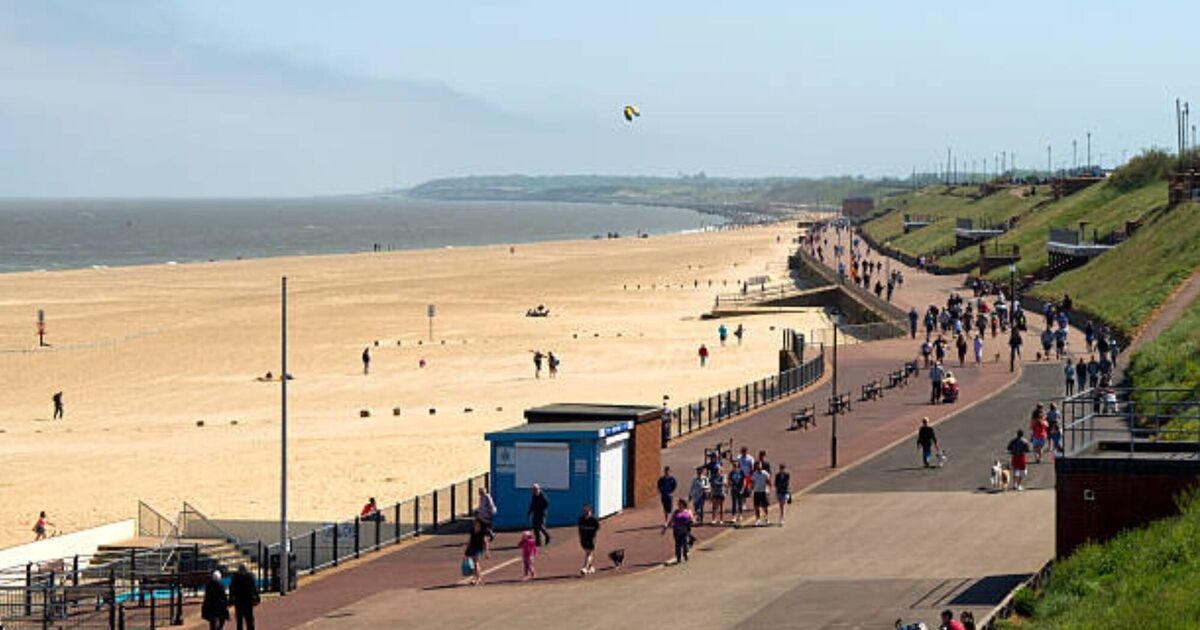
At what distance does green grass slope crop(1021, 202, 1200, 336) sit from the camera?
5681 cm

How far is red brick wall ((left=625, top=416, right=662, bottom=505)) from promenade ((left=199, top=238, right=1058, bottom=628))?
0.51m

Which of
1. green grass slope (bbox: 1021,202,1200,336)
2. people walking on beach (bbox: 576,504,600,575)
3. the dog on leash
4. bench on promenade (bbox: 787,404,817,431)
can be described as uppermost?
green grass slope (bbox: 1021,202,1200,336)

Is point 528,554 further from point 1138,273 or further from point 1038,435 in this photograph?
point 1138,273

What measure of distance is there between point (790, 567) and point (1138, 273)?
4176 centimetres

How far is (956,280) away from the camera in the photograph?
299 feet

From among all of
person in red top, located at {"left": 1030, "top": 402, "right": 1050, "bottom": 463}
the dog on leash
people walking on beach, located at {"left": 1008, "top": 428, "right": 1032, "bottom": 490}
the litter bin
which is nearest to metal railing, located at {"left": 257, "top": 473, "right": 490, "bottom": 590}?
the litter bin

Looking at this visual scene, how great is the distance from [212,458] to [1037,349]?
2416 centimetres

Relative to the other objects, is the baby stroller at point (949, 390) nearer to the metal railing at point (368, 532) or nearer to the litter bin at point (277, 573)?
the metal railing at point (368, 532)

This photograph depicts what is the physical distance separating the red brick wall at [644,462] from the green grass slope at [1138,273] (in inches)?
976

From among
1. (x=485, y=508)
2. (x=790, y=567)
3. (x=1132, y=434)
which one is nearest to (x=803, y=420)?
(x=485, y=508)

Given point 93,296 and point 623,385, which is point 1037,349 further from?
point 93,296

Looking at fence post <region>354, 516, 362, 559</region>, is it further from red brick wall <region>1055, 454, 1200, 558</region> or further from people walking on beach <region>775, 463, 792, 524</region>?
red brick wall <region>1055, 454, 1200, 558</region>

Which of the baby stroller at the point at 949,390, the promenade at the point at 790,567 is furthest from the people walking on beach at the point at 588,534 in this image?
the baby stroller at the point at 949,390

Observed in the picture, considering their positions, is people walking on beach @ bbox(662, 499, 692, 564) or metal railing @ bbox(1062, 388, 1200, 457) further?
people walking on beach @ bbox(662, 499, 692, 564)
